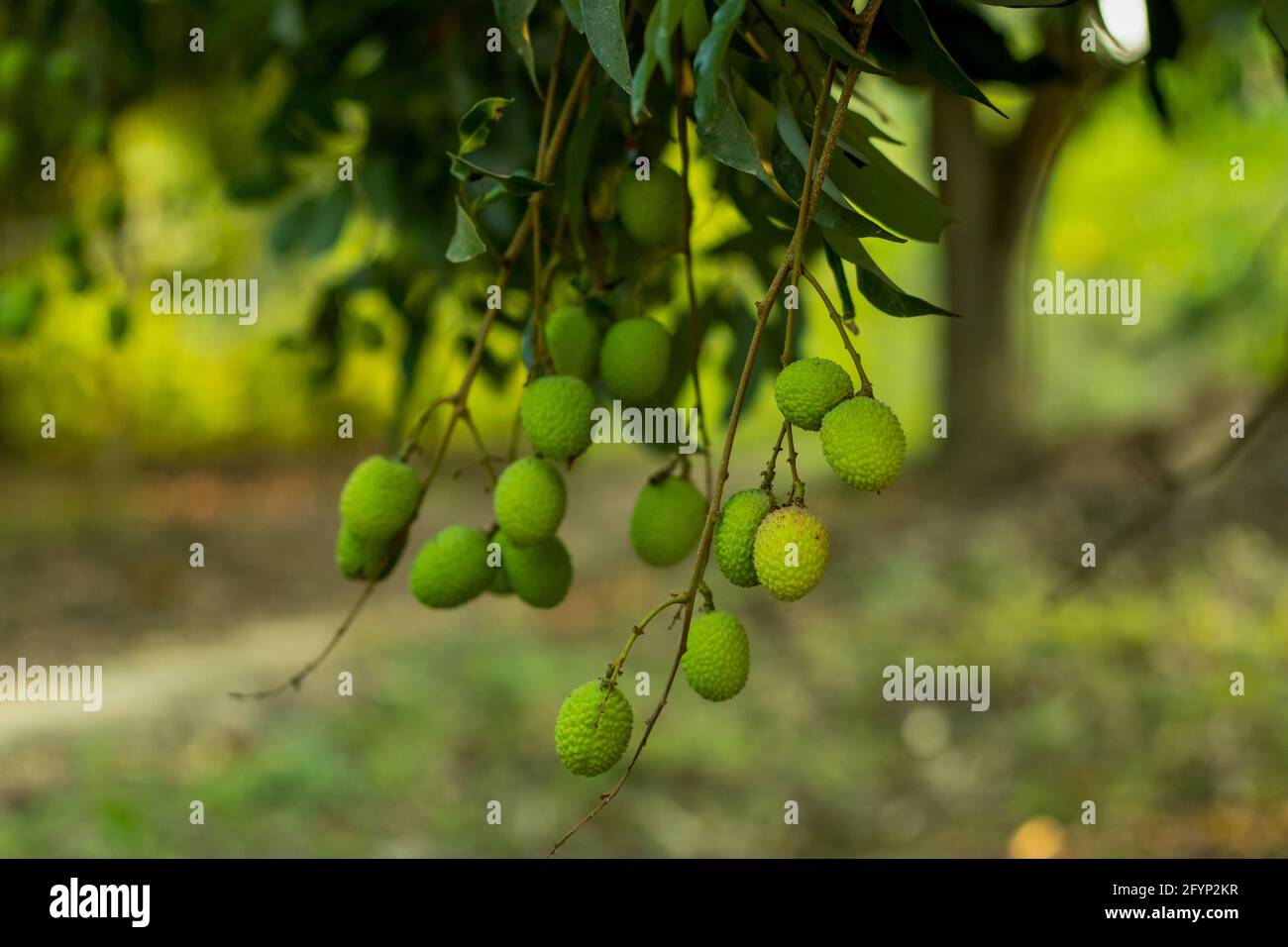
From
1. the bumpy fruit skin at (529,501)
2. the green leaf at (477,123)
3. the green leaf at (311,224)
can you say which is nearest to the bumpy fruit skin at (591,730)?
the bumpy fruit skin at (529,501)

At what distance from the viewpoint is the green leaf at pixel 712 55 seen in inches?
28.1

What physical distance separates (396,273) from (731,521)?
0.92 m

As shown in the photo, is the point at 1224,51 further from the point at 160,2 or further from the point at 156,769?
the point at 156,769

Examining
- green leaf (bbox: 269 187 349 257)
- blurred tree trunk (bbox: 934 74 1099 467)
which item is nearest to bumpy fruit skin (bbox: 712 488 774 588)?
green leaf (bbox: 269 187 349 257)

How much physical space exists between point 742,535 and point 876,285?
0.19 m

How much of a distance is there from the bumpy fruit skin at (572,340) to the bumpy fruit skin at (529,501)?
0.10 meters

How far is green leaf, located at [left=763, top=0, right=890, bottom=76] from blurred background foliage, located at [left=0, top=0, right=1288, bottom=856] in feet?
0.60

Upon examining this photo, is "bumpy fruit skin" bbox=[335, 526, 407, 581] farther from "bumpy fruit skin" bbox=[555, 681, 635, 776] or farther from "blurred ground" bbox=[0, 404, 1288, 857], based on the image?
"blurred ground" bbox=[0, 404, 1288, 857]

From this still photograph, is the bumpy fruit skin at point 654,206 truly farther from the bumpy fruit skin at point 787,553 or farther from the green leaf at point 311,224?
the green leaf at point 311,224

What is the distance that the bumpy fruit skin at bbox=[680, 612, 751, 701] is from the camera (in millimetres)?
809
